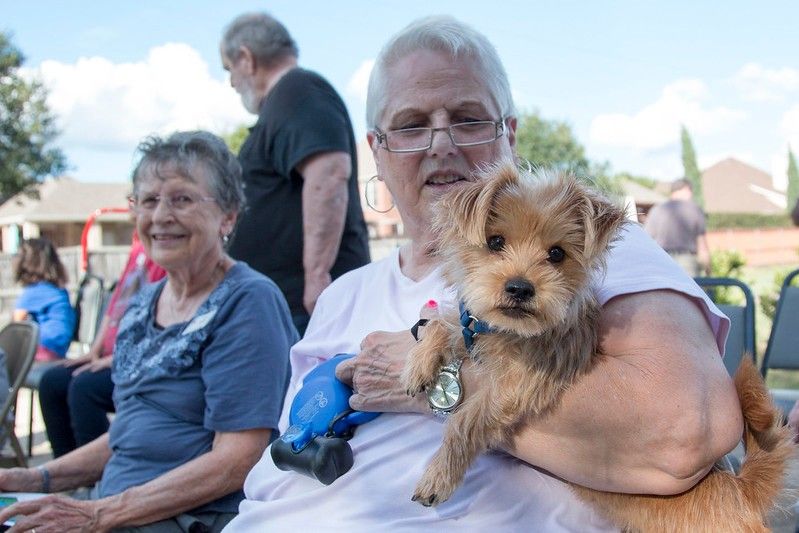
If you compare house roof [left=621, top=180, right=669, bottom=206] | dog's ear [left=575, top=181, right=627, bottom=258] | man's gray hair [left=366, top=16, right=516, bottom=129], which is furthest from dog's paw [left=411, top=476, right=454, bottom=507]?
man's gray hair [left=366, top=16, right=516, bottom=129]

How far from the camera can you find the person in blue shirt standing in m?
7.45

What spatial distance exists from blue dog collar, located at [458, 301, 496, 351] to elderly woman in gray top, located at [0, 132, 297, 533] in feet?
3.50

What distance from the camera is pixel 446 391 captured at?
185 cm

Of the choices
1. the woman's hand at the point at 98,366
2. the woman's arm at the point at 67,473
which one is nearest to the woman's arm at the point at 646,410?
the woman's arm at the point at 67,473

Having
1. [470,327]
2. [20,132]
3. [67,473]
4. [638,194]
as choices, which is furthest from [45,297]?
[638,194]

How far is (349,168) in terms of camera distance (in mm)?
4246

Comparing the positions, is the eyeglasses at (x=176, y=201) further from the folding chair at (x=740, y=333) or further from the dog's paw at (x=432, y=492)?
the folding chair at (x=740, y=333)

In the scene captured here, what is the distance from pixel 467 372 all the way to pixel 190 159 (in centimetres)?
182

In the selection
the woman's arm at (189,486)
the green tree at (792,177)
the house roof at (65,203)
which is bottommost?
the house roof at (65,203)

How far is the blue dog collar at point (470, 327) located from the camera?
1784mm

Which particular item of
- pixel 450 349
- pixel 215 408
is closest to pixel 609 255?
pixel 450 349

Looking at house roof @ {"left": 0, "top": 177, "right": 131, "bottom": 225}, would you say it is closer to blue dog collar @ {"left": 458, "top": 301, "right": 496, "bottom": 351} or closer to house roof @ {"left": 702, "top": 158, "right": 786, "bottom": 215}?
blue dog collar @ {"left": 458, "top": 301, "right": 496, "bottom": 351}

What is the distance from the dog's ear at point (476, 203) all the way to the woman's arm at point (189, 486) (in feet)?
4.22

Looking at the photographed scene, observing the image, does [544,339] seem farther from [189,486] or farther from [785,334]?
[785,334]
